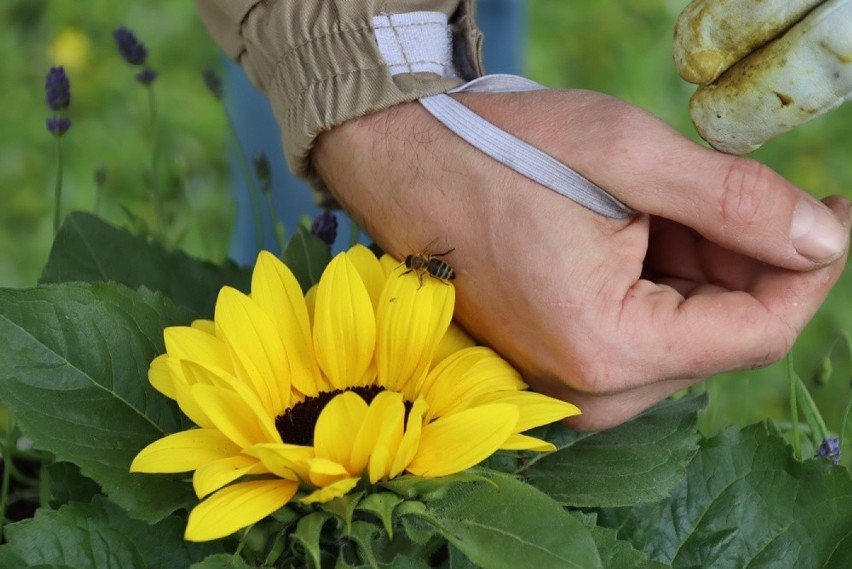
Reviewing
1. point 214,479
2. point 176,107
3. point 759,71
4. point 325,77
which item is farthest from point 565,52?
point 214,479

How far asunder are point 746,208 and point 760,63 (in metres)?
0.09

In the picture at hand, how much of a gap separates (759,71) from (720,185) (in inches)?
3.0

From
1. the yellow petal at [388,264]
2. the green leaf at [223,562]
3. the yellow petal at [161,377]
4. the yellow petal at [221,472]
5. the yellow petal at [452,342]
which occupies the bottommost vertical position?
the green leaf at [223,562]

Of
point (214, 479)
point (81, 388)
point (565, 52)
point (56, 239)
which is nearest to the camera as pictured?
point (214, 479)

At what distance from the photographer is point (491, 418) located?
57 cm

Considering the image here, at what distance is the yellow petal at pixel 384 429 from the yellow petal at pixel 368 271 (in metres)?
0.16

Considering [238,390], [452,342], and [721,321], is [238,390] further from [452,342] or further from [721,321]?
[721,321]

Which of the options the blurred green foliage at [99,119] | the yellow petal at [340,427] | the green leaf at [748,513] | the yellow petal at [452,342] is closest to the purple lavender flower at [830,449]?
the green leaf at [748,513]

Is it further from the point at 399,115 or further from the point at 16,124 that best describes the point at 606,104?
the point at 16,124

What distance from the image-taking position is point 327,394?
674 mm

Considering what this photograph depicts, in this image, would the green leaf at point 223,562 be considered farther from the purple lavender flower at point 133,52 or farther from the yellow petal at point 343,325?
the purple lavender flower at point 133,52

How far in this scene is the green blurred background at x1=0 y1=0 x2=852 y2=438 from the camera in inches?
69.6

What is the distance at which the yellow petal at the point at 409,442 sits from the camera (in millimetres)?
547

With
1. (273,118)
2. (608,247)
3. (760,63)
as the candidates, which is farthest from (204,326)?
(273,118)
